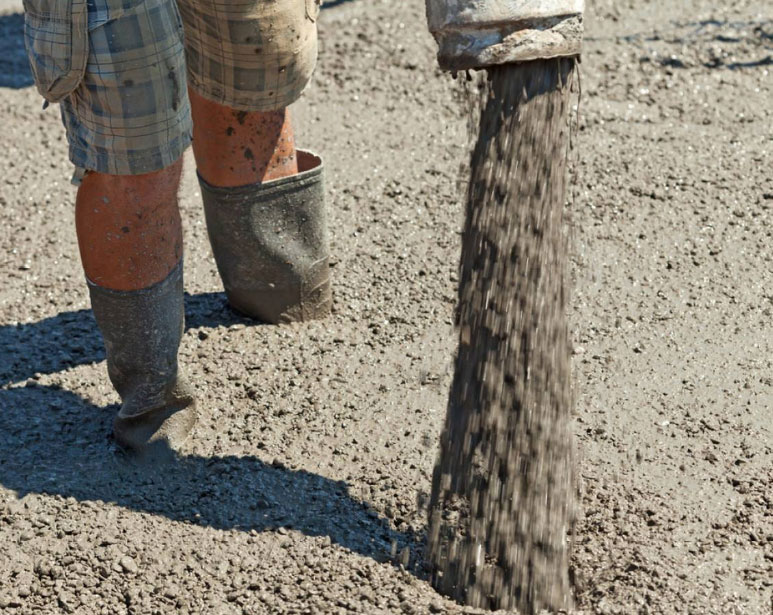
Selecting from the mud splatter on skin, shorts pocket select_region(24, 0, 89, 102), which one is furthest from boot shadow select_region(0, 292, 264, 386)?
the mud splatter on skin

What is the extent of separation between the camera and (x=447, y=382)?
9.87 ft

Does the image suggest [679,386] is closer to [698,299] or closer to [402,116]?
[698,299]

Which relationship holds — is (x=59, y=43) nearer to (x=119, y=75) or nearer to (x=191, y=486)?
(x=119, y=75)

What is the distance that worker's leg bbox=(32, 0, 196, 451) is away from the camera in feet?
7.72

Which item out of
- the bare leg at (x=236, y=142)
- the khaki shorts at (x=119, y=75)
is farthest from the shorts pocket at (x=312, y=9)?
the bare leg at (x=236, y=142)

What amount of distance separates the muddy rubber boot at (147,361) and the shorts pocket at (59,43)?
0.50 metres

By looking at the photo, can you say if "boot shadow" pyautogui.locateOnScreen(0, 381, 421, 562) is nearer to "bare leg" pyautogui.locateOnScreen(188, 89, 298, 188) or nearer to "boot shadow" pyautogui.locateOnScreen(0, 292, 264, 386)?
"boot shadow" pyautogui.locateOnScreen(0, 292, 264, 386)

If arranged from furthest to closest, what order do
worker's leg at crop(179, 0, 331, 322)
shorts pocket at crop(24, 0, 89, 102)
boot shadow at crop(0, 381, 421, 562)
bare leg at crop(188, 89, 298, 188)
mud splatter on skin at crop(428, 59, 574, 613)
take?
bare leg at crop(188, 89, 298, 188)
worker's leg at crop(179, 0, 331, 322)
boot shadow at crop(0, 381, 421, 562)
shorts pocket at crop(24, 0, 89, 102)
mud splatter on skin at crop(428, 59, 574, 613)

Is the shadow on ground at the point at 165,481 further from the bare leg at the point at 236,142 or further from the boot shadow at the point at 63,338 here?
the bare leg at the point at 236,142

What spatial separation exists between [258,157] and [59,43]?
2.86 ft

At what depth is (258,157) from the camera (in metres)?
3.10

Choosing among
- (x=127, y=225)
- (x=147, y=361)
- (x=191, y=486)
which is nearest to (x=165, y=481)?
(x=191, y=486)

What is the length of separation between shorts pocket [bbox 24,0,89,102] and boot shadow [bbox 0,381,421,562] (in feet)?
2.99

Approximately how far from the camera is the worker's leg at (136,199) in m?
2.35
